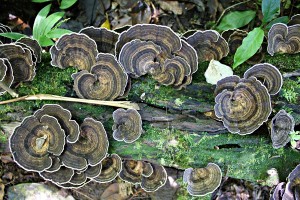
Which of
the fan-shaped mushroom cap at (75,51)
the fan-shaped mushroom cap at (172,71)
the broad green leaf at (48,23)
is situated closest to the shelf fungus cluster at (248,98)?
the fan-shaped mushroom cap at (172,71)

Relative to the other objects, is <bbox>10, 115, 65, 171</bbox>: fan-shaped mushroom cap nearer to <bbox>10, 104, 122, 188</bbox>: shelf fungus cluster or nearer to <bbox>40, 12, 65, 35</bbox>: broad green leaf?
<bbox>10, 104, 122, 188</bbox>: shelf fungus cluster

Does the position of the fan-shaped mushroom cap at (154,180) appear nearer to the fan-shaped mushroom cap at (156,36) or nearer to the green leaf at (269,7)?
the fan-shaped mushroom cap at (156,36)

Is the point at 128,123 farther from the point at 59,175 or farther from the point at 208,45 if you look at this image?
the point at 208,45

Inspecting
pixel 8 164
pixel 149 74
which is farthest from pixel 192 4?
pixel 8 164

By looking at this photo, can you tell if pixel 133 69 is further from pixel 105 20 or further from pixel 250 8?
pixel 250 8

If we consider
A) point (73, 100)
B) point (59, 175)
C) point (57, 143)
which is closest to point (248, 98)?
point (73, 100)
